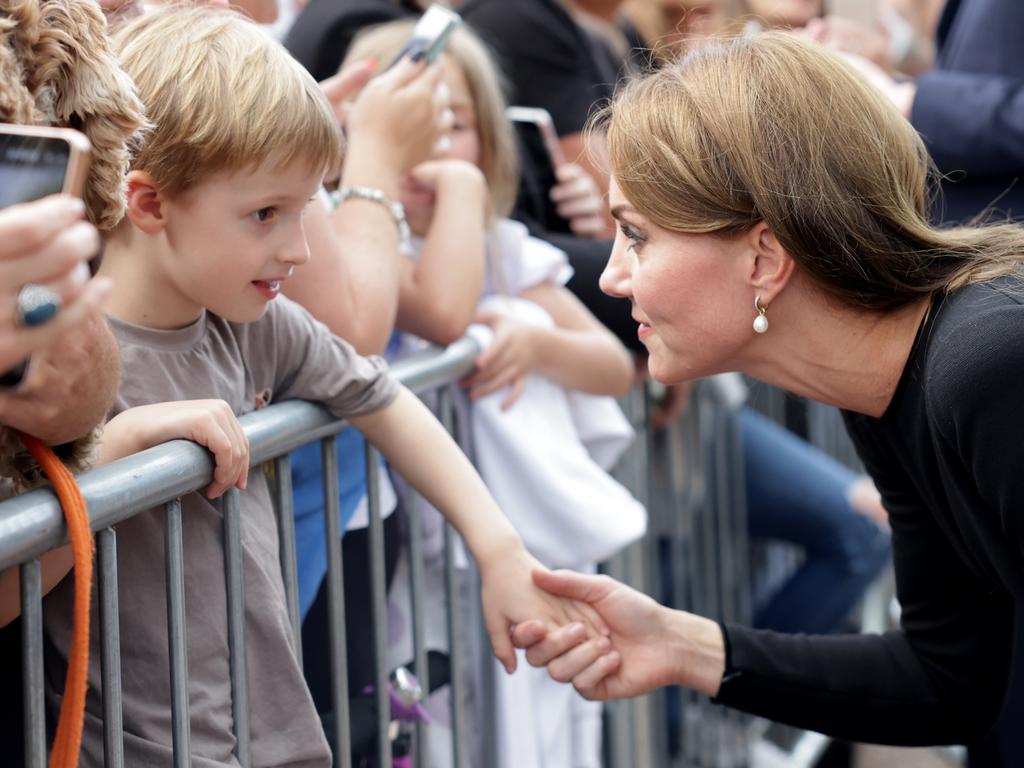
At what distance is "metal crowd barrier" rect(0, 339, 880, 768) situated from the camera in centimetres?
135

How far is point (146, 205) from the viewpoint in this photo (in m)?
1.64

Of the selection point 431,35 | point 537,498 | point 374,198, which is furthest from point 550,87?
point 537,498

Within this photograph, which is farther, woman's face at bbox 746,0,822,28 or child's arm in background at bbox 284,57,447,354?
woman's face at bbox 746,0,822,28

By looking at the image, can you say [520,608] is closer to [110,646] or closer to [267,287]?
[267,287]

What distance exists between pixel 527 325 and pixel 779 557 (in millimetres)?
2726

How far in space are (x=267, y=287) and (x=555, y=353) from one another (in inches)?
40.9

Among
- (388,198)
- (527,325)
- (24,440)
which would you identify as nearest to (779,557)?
(527,325)

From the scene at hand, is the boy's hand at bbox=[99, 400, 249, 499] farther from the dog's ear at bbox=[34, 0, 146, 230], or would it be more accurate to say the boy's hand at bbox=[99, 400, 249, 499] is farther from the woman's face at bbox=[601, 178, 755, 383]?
the woman's face at bbox=[601, 178, 755, 383]

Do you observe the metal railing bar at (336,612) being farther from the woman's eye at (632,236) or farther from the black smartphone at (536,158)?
the black smartphone at (536,158)

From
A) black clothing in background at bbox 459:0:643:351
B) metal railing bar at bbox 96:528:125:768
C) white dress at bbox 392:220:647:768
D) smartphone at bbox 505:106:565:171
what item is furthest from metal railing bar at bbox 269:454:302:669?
smartphone at bbox 505:106:565:171

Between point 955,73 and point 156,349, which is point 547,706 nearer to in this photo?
point 156,349

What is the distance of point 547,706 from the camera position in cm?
263

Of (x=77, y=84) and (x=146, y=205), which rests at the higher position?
(x=77, y=84)

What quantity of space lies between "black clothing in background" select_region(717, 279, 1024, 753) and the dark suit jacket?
1.02 m
